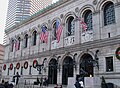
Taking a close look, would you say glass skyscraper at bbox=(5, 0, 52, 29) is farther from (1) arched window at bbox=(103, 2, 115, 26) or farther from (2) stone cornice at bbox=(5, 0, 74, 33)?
(1) arched window at bbox=(103, 2, 115, 26)

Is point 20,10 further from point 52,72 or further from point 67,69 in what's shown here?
point 67,69

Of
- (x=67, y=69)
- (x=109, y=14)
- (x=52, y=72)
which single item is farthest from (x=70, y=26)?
(x=52, y=72)

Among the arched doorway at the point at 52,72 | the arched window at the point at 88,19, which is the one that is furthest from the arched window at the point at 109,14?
the arched doorway at the point at 52,72

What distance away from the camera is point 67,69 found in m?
27.3

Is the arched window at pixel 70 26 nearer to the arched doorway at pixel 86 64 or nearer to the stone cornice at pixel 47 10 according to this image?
the stone cornice at pixel 47 10

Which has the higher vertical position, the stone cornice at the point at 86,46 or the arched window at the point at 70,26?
the arched window at the point at 70,26

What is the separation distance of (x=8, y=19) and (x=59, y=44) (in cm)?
11277

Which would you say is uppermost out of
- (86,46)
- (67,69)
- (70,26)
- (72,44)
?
(70,26)

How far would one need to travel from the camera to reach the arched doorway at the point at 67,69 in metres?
26.8

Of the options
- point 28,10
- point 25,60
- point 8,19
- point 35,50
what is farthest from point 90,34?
point 8,19

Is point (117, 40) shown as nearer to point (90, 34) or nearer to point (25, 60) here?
point (90, 34)

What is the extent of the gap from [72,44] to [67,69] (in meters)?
3.92

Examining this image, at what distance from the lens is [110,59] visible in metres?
21.8

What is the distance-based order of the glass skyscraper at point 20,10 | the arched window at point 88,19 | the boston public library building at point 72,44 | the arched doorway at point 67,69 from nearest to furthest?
the boston public library building at point 72,44 < the arched window at point 88,19 < the arched doorway at point 67,69 < the glass skyscraper at point 20,10
